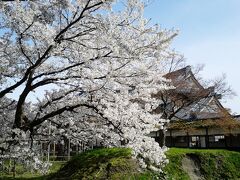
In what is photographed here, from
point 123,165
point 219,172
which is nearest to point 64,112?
point 123,165

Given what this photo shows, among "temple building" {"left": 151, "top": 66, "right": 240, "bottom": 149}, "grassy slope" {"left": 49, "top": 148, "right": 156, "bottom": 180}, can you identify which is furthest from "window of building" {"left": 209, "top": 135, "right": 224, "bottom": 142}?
"grassy slope" {"left": 49, "top": 148, "right": 156, "bottom": 180}

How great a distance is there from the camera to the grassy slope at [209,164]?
38.9ft

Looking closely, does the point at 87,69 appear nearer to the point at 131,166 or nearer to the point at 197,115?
the point at 131,166

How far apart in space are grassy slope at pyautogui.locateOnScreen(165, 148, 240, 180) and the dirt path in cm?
16

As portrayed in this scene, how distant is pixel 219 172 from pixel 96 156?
15.7ft

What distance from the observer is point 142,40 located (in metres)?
7.96

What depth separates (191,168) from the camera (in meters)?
12.5

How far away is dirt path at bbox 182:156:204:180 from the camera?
12.2 metres

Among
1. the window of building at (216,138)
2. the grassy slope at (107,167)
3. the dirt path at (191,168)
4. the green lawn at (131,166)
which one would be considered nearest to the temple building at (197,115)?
the window of building at (216,138)

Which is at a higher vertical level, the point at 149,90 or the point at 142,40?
the point at 142,40

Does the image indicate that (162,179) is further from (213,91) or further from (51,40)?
(213,91)

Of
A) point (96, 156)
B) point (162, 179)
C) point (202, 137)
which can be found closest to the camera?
point (162, 179)

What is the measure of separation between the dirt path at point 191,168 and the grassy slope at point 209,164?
6.4 inches

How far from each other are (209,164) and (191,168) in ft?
3.08
